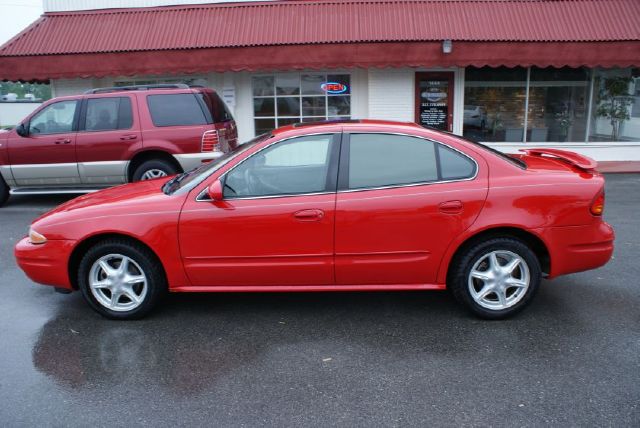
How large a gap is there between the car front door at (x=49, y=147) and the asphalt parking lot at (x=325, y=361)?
4.27 meters

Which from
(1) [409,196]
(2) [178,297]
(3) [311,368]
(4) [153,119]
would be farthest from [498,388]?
(4) [153,119]

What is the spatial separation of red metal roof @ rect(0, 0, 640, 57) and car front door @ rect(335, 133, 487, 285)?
839 cm

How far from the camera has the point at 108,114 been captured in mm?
9359

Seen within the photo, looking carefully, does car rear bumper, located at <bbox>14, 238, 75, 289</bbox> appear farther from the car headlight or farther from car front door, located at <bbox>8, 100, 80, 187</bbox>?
car front door, located at <bbox>8, 100, 80, 187</bbox>

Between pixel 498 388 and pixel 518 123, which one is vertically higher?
pixel 518 123

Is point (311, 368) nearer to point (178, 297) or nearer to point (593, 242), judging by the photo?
point (178, 297)

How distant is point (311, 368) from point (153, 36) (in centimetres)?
1118

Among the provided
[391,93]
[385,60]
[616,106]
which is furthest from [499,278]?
[616,106]

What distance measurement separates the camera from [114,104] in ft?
30.6

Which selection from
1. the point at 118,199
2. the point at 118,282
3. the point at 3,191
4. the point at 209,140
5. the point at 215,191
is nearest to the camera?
the point at 215,191

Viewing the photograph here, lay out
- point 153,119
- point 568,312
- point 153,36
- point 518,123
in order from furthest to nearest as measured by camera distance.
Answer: point 518,123 < point 153,36 < point 153,119 < point 568,312

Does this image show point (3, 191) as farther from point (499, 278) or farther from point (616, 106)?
point (616, 106)

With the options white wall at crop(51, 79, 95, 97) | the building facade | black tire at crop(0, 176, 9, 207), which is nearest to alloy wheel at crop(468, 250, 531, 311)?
black tire at crop(0, 176, 9, 207)

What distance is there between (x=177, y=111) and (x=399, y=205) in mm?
5878
